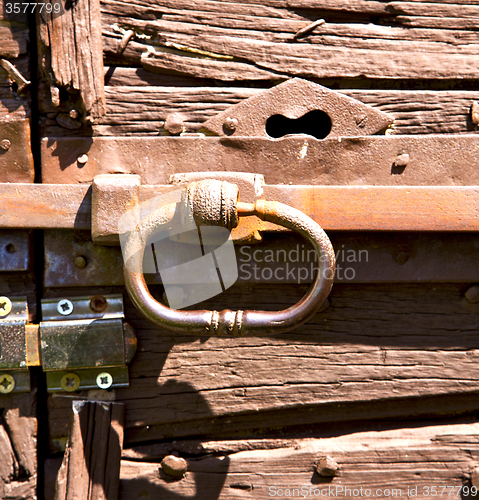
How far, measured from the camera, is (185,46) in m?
0.90

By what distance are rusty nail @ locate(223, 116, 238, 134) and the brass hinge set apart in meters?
0.43

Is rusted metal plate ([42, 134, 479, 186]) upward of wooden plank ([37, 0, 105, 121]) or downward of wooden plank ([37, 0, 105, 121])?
downward

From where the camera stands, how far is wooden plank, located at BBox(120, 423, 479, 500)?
0.91 metres

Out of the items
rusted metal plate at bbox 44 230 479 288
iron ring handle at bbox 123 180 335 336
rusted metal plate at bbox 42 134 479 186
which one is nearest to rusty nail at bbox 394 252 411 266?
rusted metal plate at bbox 44 230 479 288

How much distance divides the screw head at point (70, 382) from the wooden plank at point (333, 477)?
0.69 ft

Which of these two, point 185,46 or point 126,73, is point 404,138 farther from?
point 126,73

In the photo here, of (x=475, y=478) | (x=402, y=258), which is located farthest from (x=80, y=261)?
(x=475, y=478)

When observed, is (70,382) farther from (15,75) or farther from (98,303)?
(15,75)

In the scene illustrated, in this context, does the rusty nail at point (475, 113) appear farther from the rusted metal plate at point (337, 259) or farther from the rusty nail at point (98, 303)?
the rusty nail at point (98, 303)

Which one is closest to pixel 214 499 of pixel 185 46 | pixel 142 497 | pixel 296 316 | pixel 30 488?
pixel 142 497

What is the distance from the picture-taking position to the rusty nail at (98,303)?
88cm

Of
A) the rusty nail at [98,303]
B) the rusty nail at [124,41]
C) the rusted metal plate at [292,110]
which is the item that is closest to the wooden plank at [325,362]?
the rusty nail at [98,303]

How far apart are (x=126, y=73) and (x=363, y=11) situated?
21.8 inches
